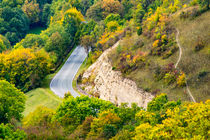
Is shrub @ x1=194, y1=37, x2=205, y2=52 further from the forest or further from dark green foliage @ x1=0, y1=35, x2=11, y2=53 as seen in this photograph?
dark green foliage @ x1=0, y1=35, x2=11, y2=53

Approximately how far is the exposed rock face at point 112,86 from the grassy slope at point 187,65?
1420 mm

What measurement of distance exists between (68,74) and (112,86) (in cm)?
2243

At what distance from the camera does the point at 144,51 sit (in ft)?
177

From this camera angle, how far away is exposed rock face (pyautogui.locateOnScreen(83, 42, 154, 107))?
1889 inches

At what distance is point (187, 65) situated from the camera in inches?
1784

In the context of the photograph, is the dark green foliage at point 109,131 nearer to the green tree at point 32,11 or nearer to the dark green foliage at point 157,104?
the dark green foliage at point 157,104

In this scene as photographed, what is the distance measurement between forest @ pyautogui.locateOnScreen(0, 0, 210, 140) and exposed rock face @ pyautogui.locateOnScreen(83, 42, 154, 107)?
121 cm

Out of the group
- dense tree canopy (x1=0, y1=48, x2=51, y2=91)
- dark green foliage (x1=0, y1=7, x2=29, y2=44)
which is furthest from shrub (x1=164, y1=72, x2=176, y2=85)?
dark green foliage (x1=0, y1=7, x2=29, y2=44)

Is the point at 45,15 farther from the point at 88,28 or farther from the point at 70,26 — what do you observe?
the point at 88,28

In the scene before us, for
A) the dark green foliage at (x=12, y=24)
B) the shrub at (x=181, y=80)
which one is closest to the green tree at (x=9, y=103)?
the shrub at (x=181, y=80)

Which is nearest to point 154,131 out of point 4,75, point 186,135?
point 186,135

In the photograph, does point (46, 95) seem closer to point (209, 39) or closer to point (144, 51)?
point (144, 51)

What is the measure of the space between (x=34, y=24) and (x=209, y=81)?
9443 centimetres

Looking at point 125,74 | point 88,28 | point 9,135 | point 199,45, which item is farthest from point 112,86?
point 88,28
